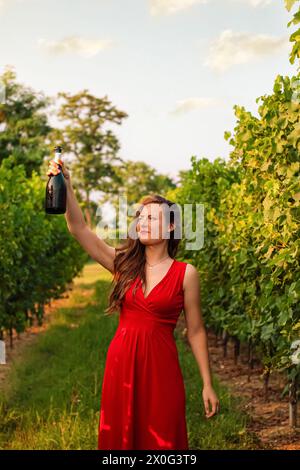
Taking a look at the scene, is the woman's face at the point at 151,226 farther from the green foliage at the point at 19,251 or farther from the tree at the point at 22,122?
the tree at the point at 22,122

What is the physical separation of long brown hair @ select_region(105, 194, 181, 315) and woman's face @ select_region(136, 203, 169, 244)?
4cm

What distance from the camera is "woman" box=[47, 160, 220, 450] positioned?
308 cm

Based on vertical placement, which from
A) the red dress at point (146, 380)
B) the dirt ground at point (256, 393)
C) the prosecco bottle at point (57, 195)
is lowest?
the dirt ground at point (256, 393)

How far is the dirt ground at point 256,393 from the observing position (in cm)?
621

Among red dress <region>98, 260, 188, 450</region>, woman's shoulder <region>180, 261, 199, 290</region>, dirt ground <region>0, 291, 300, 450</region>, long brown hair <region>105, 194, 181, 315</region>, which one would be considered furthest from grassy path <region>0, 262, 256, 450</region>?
woman's shoulder <region>180, 261, 199, 290</region>

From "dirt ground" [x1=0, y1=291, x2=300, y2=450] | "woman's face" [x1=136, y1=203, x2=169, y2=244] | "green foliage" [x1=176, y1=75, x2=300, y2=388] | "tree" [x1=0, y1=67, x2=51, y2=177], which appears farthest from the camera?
"tree" [x1=0, y1=67, x2=51, y2=177]

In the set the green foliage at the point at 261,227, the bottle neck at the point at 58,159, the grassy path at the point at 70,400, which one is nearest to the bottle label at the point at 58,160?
the bottle neck at the point at 58,159

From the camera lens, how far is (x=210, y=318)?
988 centimetres

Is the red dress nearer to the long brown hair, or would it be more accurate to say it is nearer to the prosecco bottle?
the long brown hair

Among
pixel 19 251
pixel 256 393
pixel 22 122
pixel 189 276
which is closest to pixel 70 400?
pixel 256 393

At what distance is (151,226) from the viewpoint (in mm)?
3203

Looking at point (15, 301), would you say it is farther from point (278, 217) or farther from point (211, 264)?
point (278, 217)

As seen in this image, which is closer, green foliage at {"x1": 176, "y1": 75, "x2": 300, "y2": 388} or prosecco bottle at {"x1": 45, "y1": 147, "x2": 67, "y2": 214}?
prosecco bottle at {"x1": 45, "y1": 147, "x2": 67, "y2": 214}
